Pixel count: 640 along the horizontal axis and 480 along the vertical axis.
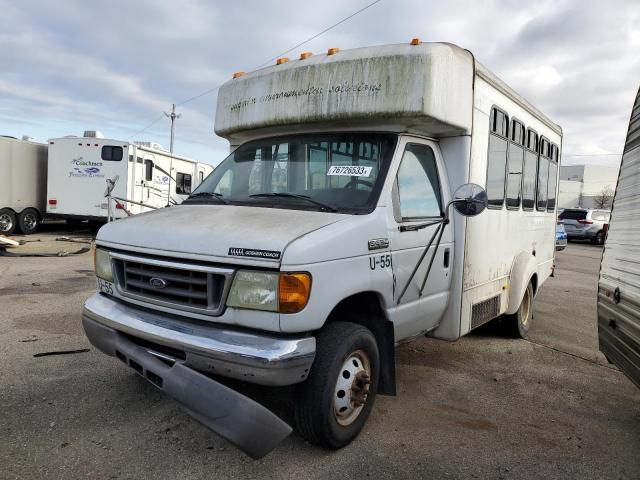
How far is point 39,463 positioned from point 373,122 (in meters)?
3.14

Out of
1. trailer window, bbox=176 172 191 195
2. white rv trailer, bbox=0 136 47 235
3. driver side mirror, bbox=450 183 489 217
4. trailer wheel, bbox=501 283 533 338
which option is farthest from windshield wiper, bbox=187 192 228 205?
trailer window, bbox=176 172 191 195

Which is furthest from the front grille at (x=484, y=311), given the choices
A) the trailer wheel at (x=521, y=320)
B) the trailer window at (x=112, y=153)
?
the trailer window at (x=112, y=153)

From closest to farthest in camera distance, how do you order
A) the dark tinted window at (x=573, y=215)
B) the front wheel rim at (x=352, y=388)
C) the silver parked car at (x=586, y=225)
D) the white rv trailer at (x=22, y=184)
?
the front wheel rim at (x=352, y=388) < the white rv trailer at (x=22, y=184) < the silver parked car at (x=586, y=225) < the dark tinted window at (x=573, y=215)

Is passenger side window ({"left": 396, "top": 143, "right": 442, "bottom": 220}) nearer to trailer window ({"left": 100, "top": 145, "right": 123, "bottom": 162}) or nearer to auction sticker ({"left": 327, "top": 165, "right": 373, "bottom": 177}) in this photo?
auction sticker ({"left": 327, "top": 165, "right": 373, "bottom": 177})

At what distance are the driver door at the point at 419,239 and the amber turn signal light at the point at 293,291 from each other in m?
0.93

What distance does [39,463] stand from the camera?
116 inches

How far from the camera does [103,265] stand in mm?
3541

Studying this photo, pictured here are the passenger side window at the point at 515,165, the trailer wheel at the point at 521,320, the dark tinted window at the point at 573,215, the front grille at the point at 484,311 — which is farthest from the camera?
the dark tinted window at the point at 573,215

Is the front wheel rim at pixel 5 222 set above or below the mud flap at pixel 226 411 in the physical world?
above

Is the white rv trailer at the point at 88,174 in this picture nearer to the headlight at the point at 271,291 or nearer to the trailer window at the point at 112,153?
the trailer window at the point at 112,153

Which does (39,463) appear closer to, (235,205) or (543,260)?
(235,205)

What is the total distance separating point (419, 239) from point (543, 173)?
3508 millimetres

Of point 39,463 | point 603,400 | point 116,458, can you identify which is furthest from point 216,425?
point 603,400

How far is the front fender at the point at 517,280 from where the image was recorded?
5.52 m
